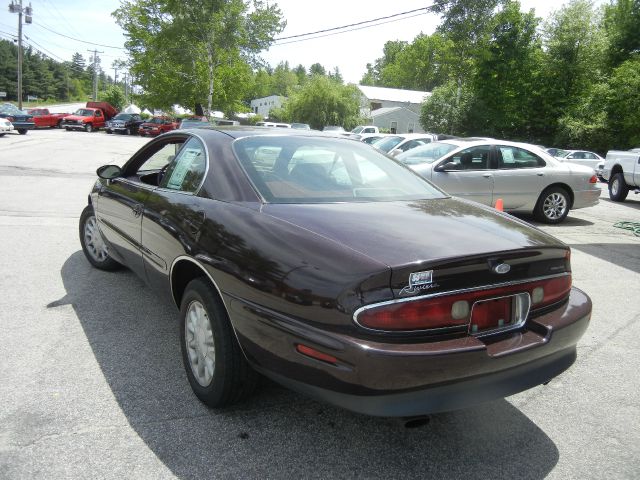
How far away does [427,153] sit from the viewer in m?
9.84

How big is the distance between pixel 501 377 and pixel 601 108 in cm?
3701

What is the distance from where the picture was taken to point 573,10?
123 ft

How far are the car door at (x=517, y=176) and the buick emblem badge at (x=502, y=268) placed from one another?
23.8ft

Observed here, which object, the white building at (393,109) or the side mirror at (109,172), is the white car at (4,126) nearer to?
the side mirror at (109,172)

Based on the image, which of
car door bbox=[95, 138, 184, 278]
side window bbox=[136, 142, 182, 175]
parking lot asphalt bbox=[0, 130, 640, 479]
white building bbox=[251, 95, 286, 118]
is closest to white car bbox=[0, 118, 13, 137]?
side window bbox=[136, 142, 182, 175]

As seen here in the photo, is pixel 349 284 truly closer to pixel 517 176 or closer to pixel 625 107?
pixel 517 176

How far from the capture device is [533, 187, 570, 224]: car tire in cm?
962

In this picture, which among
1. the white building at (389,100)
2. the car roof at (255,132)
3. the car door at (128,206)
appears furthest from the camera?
the white building at (389,100)

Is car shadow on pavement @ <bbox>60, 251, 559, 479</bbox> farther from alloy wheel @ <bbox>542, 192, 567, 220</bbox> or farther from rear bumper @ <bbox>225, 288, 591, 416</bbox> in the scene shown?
alloy wheel @ <bbox>542, 192, 567, 220</bbox>

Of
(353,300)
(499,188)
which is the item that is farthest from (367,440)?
(499,188)

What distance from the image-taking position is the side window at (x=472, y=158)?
921 centimetres

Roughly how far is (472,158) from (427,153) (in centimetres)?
90

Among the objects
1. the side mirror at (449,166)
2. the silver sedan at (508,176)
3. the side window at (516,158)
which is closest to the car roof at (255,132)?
the silver sedan at (508,176)

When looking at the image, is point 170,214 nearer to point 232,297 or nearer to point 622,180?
point 232,297
